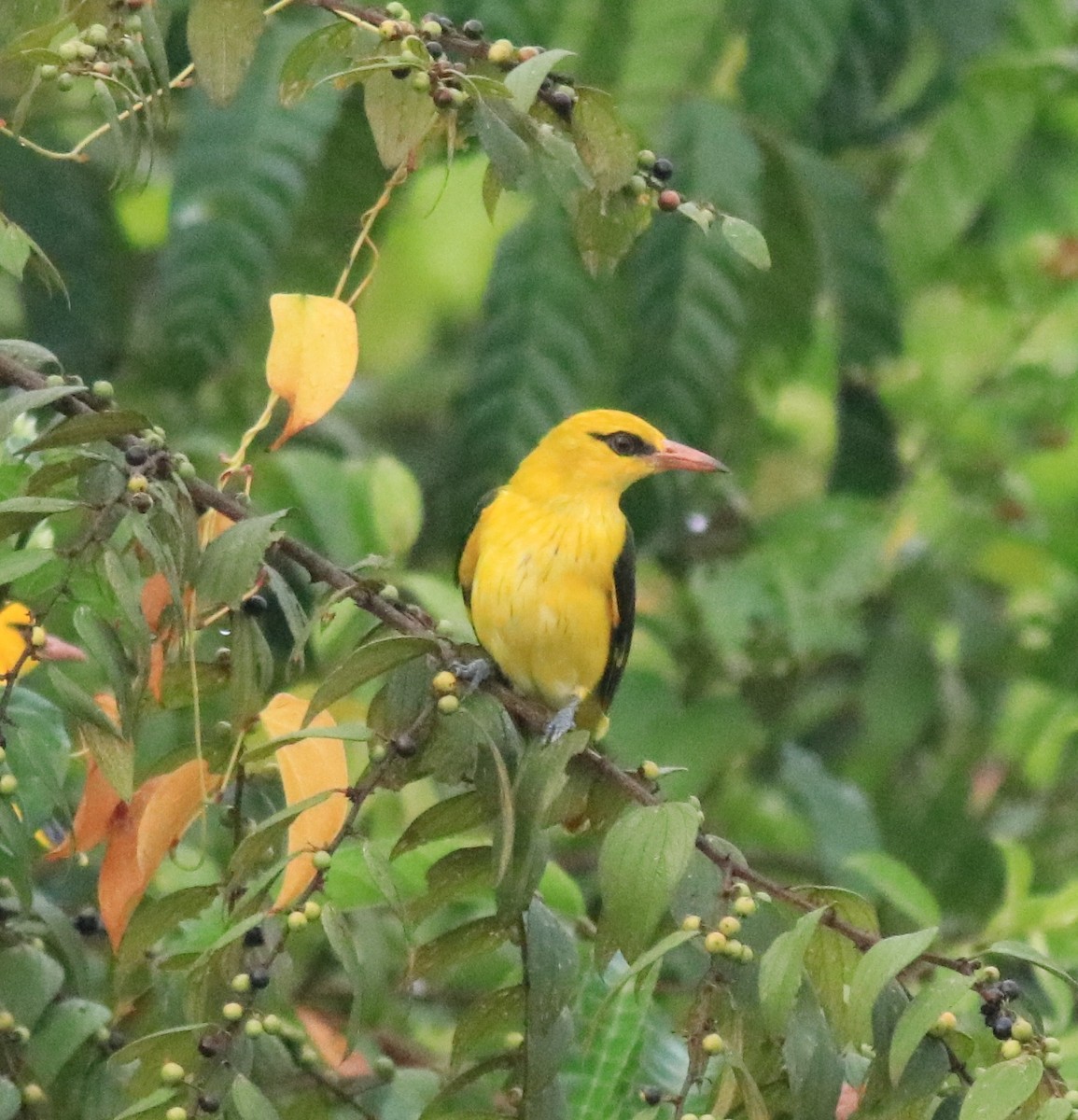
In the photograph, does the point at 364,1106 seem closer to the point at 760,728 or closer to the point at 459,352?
the point at 760,728

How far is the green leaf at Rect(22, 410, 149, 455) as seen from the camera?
6.25 ft

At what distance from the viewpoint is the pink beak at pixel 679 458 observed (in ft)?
12.0

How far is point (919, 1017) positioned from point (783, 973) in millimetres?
149

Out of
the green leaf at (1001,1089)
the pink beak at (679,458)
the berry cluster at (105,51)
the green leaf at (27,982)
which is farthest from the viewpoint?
the pink beak at (679,458)

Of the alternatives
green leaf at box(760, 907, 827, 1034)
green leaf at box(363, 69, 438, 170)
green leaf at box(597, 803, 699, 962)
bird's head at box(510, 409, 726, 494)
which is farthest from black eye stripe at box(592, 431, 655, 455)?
green leaf at box(760, 907, 827, 1034)

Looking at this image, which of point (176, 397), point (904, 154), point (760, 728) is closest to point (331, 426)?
point (176, 397)

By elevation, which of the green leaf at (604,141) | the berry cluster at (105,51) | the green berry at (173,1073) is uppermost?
the green leaf at (604,141)

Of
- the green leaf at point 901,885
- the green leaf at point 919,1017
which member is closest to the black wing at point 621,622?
the green leaf at point 901,885

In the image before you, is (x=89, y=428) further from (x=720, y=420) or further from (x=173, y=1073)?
(x=720, y=420)

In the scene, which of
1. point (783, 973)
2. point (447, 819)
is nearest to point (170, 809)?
point (447, 819)

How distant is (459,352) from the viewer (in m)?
7.17

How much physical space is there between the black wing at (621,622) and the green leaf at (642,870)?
1820 millimetres

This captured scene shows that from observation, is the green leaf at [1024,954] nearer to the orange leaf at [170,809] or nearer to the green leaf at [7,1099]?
the orange leaf at [170,809]

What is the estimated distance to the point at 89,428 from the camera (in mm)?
1915
